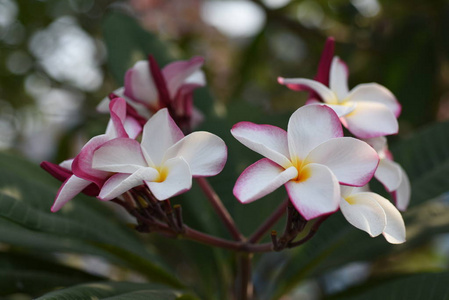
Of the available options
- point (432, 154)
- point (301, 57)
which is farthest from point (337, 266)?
point (301, 57)

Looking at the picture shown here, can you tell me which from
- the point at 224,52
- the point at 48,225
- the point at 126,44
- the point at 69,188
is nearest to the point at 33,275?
the point at 48,225

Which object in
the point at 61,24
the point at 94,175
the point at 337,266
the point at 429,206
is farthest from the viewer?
the point at 61,24

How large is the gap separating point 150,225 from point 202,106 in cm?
54

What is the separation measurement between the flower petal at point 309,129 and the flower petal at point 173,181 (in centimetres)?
12

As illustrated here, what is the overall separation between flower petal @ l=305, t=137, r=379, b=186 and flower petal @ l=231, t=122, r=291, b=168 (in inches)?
1.5

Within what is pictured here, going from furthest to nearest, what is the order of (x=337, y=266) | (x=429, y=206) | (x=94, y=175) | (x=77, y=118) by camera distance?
(x=77, y=118) < (x=429, y=206) < (x=337, y=266) < (x=94, y=175)

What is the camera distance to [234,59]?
7.85 ft

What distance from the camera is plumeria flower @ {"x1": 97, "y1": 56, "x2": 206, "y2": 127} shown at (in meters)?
0.72

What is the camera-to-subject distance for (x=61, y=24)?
7.22ft

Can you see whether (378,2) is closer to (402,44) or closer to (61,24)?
(402,44)

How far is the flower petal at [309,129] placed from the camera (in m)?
0.52

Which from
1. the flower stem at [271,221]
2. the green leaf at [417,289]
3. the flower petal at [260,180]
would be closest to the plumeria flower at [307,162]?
the flower petal at [260,180]

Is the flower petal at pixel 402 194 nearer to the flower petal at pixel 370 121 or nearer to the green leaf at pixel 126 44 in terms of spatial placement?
the flower petal at pixel 370 121

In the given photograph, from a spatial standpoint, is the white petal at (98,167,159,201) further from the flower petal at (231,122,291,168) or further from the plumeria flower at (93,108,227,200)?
the flower petal at (231,122,291,168)
